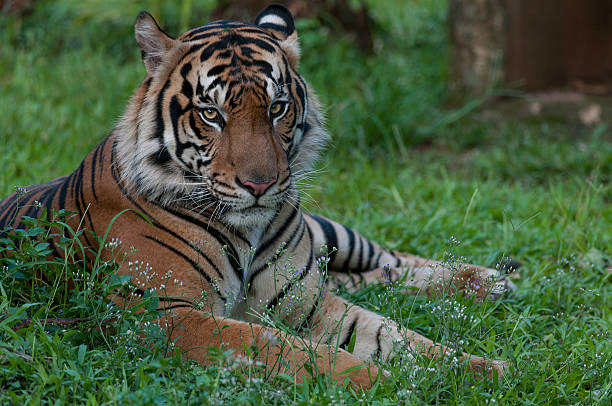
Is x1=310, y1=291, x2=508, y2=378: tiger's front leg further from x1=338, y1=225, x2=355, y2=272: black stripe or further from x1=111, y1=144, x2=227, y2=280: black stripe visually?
x1=338, y1=225, x2=355, y2=272: black stripe

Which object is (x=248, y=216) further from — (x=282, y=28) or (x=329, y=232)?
(x=329, y=232)

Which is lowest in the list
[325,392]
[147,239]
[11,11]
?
[325,392]

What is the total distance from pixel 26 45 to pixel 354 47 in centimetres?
367

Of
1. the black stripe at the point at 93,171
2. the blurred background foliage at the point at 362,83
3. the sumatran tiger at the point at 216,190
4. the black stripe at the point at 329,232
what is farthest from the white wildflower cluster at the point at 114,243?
the blurred background foliage at the point at 362,83

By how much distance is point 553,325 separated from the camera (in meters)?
3.29

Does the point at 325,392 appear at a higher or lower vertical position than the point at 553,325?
higher

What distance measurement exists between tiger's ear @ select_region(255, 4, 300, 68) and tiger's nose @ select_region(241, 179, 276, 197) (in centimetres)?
74

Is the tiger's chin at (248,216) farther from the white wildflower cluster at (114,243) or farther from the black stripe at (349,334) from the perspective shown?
the black stripe at (349,334)

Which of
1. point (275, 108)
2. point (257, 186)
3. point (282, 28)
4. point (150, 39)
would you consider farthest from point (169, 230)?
point (282, 28)

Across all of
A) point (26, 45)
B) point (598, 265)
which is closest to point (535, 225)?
point (598, 265)

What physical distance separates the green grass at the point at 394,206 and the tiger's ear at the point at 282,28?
1.14 m

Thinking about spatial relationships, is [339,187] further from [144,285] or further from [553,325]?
[144,285]

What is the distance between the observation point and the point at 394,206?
16.3 ft

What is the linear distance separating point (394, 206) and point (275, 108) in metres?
2.24
